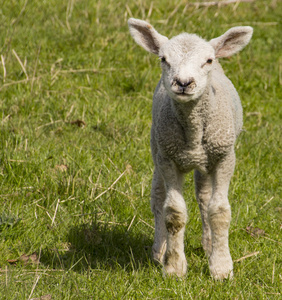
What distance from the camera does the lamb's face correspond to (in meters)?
3.70

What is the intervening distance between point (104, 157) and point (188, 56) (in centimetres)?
218

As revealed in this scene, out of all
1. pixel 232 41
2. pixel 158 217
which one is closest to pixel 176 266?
pixel 158 217

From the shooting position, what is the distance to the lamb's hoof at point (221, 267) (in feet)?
13.6

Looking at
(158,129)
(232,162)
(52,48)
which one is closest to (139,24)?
(158,129)

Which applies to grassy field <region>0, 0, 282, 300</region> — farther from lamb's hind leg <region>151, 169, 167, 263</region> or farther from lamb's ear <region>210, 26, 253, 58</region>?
lamb's ear <region>210, 26, 253, 58</region>

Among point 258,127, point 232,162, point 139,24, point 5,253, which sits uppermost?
point 139,24

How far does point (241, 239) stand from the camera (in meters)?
4.86

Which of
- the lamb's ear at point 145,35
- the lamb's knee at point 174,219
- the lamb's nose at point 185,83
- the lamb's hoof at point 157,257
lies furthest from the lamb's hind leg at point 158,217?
the lamb's nose at point 185,83

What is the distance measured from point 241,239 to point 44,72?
349cm

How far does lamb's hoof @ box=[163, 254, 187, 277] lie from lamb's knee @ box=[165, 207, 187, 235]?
19 centimetres

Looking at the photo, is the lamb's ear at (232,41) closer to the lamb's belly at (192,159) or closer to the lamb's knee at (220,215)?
the lamb's belly at (192,159)

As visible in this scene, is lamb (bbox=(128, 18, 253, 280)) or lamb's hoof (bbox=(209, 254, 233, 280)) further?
lamb's hoof (bbox=(209, 254, 233, 280))

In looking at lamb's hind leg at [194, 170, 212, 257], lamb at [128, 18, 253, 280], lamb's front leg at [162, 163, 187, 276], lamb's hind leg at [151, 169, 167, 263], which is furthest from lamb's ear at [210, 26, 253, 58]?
lamb's hind leg at [151, 169, 167, 263]

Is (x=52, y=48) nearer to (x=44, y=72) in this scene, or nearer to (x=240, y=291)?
(x=44, y=72)
